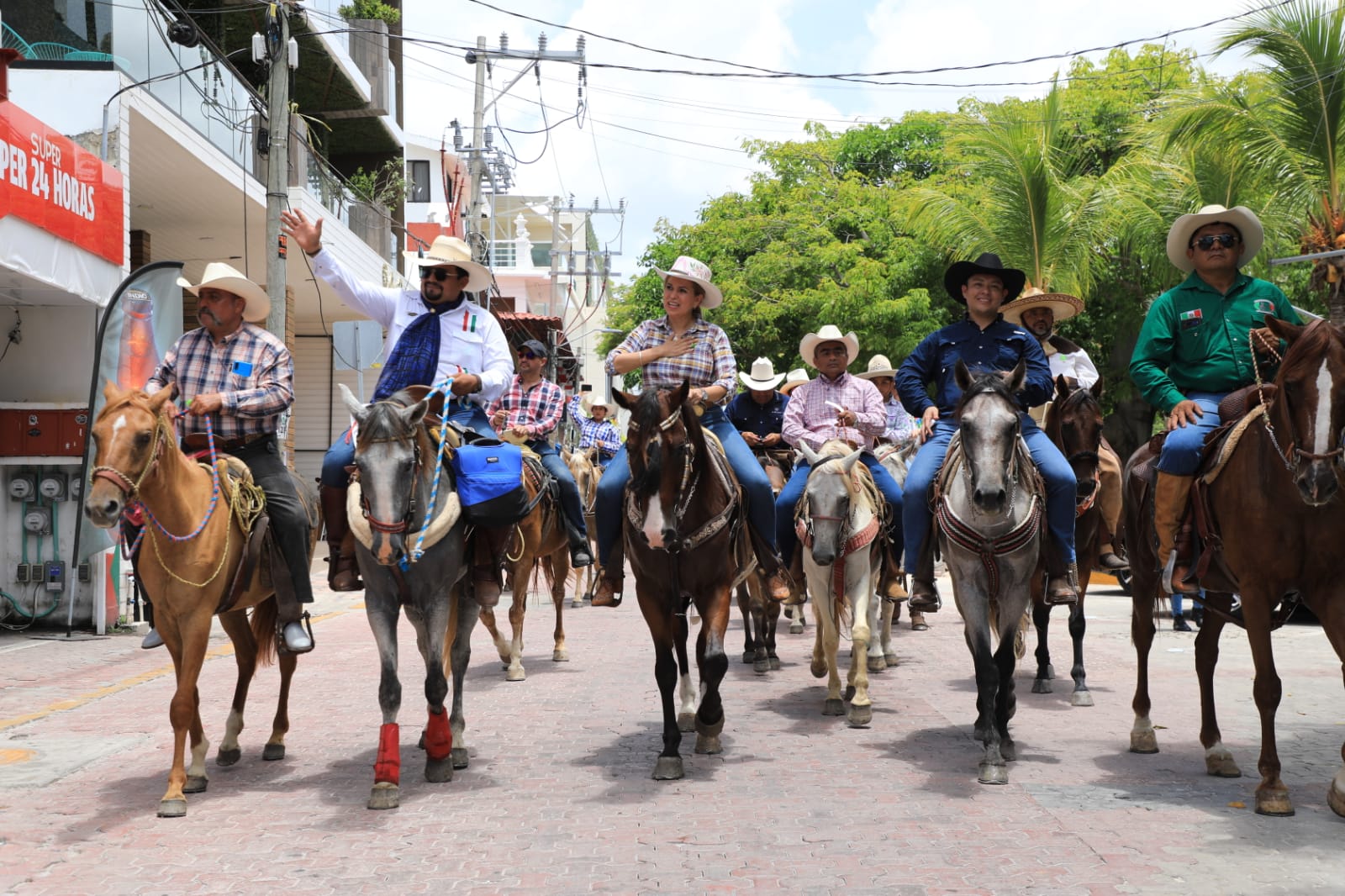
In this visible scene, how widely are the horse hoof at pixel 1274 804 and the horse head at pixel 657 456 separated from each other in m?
3.40

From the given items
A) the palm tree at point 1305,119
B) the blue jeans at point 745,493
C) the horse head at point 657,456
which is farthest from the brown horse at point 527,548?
the palm tree at point 1305,119

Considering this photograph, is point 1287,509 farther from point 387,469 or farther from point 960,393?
point 387,469

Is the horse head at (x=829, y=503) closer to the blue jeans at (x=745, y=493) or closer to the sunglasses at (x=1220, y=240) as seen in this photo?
the blue jeans at (x=745, y=493)

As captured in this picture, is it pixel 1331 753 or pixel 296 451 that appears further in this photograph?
pixel 296 451

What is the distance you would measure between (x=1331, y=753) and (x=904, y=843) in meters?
3.50

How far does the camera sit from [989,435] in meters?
7.28

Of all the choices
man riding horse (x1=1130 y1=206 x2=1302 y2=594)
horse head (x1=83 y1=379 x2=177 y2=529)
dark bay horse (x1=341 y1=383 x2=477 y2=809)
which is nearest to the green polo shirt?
man riding horse (x1=1130 y1=206 x2=1302 y2=594)

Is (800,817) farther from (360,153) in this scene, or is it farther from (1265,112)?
(360,153)

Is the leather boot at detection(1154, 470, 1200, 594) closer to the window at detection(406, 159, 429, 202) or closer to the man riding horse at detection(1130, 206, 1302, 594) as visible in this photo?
the man riding horse at detection(1130, 206, 1302, 594)

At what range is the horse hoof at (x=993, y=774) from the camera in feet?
23.9

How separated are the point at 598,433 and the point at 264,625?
11.5m

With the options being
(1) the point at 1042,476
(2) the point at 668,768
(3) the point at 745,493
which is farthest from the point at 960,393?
(2) the point at 668,768

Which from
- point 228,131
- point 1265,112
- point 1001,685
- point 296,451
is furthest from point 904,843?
point 296,451

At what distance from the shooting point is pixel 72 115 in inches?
576
